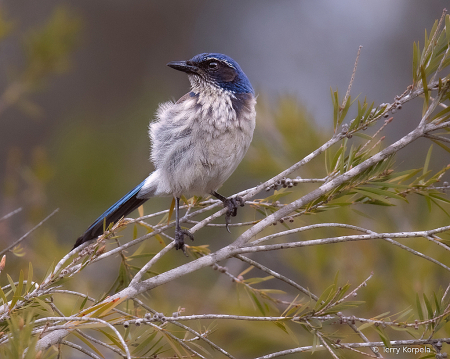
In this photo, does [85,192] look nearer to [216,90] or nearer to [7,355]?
[216,90]

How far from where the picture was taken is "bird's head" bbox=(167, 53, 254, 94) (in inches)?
113

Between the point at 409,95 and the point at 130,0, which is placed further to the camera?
the point at 130,0

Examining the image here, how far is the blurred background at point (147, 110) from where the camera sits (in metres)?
2.65

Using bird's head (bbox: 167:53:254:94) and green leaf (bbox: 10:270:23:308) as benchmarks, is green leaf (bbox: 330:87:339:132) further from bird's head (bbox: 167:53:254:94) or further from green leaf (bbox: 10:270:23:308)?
bird's head (bbox: 167:53:254:94)

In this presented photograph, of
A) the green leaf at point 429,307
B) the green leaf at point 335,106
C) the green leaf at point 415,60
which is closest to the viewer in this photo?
the green leaf at point 429,307

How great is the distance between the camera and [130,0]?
24.6ft

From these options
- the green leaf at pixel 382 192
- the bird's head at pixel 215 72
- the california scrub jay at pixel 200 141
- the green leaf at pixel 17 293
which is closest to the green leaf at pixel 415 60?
the green leaf at pixel 382 192

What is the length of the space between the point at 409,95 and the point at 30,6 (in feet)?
21.5

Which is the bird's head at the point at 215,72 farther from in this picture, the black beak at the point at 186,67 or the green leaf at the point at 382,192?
the green leaf at the point at 382,192

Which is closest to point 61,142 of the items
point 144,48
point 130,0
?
point 144,48

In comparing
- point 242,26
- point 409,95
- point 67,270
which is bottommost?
point 67,270

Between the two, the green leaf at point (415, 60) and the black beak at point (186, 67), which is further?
the black beak at point (186, 67)

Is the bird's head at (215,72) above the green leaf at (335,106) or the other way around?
above

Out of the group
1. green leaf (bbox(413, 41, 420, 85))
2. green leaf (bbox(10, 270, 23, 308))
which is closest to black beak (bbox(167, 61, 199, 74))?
green leaf (bbox(413, 41, 420, 85))
